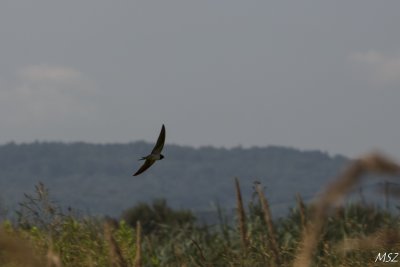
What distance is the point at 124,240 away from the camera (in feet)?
30.2

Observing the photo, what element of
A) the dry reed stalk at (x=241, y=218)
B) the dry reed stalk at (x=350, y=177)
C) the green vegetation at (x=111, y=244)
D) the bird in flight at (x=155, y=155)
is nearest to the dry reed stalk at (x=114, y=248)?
the green vegetation at (x=111, y=244)

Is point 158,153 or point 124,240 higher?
point 158,153

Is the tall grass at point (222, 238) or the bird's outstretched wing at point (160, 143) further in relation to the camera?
the bird's outstretched wing at point (160, 143)

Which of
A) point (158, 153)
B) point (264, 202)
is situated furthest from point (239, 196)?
point (158, 153)

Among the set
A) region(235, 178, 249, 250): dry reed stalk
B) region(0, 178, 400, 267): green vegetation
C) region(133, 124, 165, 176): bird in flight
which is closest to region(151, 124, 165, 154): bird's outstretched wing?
region(133, 124, 165, 176): bird in flight

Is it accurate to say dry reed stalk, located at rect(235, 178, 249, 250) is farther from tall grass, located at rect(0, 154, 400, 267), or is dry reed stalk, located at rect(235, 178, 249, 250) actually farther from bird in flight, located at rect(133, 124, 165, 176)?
bird in flight, located at rect(133, 124, 165, 176)

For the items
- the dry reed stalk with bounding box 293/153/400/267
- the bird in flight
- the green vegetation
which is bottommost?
the green vegetation

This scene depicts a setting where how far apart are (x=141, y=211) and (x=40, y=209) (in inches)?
1419

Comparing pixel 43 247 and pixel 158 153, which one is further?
pixel 43 247

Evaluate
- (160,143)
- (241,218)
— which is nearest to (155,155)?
(160,143)

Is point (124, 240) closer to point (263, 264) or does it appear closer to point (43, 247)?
point (43, 247)

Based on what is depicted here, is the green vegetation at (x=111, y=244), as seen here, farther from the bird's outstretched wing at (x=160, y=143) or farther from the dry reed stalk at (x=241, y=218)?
the bird's outstretched wing at (x=160, y=143)

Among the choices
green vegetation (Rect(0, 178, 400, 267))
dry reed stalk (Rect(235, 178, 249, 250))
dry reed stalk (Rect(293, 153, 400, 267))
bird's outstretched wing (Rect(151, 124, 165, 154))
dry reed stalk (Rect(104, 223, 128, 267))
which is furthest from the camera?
dry reed stalk (Rect(235, 178, 249, 250))

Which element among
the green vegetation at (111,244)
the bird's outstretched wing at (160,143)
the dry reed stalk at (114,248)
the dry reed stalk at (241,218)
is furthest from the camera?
the dry reed stalk at (241,218)
